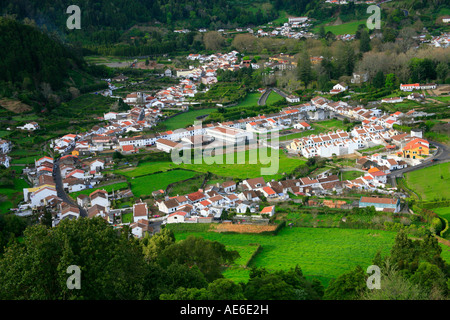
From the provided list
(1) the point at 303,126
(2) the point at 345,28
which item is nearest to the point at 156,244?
(1) the point at 303,126

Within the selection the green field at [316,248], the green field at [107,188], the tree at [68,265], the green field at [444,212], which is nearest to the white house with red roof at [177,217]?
the green field at [316,248]

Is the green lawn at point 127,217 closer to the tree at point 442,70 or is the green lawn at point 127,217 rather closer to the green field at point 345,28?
the tree at point 442,70

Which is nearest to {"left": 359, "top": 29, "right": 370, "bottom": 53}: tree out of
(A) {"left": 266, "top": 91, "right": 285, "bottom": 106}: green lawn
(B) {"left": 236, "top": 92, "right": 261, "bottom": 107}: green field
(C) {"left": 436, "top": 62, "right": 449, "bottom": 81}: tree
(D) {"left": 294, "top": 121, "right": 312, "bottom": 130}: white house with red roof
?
(C) {"left": 436, "top": 62, "right": 449, "bottom": 81}: tree

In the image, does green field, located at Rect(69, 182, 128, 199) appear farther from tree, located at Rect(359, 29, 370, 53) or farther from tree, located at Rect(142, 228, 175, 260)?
tree, located at Rect(359, 29, 370, 53)

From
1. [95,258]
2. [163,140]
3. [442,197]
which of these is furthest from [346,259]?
[163,140]

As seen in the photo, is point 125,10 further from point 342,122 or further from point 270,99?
point 342,122

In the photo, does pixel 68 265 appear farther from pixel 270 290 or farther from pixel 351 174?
pixel 351 174
